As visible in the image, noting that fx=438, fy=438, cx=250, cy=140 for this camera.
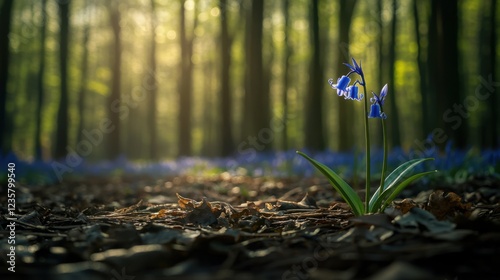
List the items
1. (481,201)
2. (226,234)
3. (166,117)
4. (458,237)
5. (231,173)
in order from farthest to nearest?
(166,117), (231,173), (481,201), (226,234), (458,237)

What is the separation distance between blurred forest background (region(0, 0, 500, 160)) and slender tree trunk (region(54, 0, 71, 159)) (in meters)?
0.04

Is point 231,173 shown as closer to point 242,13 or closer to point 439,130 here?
point 439,130

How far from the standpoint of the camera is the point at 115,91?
664 inches

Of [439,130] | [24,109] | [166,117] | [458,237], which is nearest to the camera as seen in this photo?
[458,237]

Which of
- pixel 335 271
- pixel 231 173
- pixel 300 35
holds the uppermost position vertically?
pixel 300 35

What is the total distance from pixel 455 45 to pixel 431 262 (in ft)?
22.7

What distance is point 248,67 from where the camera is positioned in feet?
39.7

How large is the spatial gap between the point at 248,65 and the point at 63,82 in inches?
221

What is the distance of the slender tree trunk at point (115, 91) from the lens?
16422 mm

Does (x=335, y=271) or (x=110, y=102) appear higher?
(x=110, y=102)

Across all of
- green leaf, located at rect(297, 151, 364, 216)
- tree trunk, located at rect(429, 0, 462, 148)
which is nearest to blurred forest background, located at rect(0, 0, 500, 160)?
tree trunk, located at rect(429, 0, 462, 148)

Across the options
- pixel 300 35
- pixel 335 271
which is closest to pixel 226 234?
pixel 335 271

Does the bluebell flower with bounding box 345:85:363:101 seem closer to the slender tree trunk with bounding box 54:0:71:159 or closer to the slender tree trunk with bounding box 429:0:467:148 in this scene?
the slender tree trunk with bounding box 429:0:467:148

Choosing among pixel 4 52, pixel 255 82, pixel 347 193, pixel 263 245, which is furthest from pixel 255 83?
pixel 263 245
